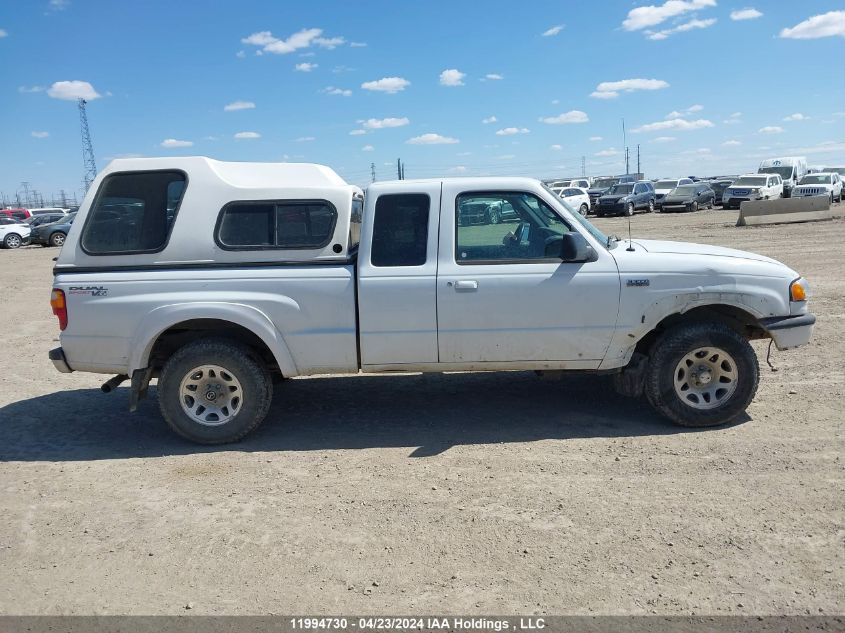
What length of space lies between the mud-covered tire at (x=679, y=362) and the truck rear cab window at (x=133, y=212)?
396cm

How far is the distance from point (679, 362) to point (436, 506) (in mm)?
2360

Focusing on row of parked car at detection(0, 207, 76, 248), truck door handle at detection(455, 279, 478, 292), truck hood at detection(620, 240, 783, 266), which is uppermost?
row of parked car at detection(0, 207, 76, 248)

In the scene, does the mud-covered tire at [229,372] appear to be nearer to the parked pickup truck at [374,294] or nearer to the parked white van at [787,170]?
the parked pickup truck at [374,294]

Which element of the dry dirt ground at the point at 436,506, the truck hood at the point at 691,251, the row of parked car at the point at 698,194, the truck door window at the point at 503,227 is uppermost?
the row of parked car at the point at 698,194

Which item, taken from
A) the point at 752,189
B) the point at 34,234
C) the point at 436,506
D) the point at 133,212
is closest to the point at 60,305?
the point at 133,212

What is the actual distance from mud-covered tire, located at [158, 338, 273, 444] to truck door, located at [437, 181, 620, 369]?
1.48m

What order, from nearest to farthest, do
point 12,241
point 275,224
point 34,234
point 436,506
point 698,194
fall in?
point 436,506 < point 275,224 < point 12,241 < point 34,234 < point 698,194

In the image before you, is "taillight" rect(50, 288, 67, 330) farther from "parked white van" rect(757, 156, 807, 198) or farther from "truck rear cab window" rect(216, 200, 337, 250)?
"parked white van" rect(757, 156, 807, 198)

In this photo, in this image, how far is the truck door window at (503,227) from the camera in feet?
18.3

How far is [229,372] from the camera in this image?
5594 millimetres

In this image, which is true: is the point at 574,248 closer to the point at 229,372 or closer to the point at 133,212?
the point at 229,372

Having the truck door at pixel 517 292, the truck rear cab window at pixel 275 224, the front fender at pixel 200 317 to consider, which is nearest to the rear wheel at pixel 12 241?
the front fender at pixel 200 317

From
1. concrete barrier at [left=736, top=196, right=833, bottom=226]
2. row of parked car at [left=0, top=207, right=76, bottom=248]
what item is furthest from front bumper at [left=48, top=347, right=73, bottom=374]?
row of parked car at [left=0, top=207, right=76, bottom=248]

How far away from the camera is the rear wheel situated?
34.7 metres
